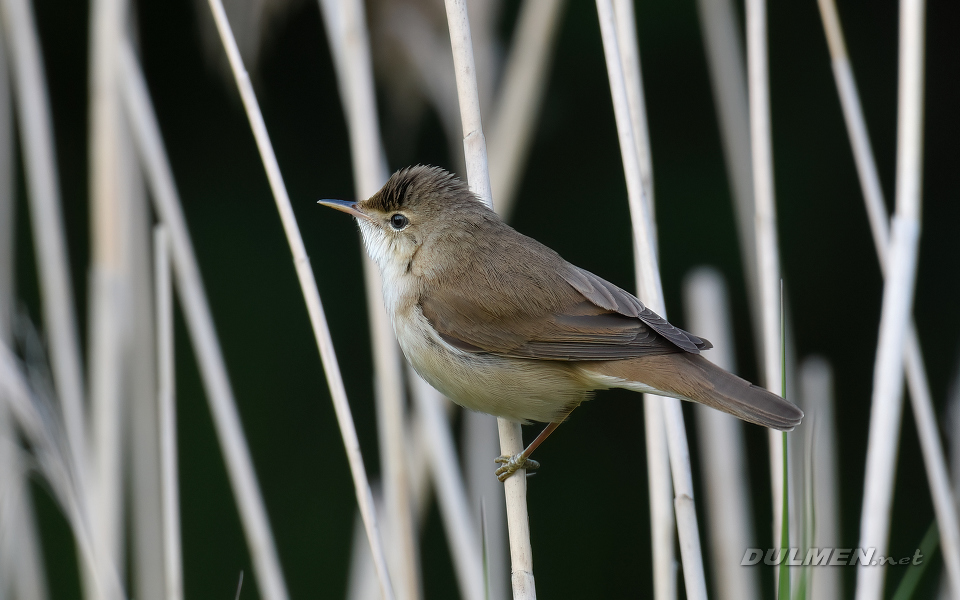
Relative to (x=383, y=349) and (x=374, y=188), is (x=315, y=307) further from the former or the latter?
(x=374, y=188)

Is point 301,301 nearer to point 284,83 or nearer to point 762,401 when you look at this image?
point 284,83

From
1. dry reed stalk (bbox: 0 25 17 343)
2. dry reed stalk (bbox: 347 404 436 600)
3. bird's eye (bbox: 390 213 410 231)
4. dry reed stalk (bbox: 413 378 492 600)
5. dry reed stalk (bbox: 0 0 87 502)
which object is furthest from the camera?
dry reed stalk (bbox: 0 25 17 343)

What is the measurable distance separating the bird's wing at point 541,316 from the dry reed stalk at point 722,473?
28.4 inches

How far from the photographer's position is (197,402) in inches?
190

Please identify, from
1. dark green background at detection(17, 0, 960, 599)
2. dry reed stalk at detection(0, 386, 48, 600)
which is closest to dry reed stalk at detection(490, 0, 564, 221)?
dry reed stalk at detection(0, 386, 48, 600)

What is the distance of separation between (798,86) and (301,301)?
2.99m

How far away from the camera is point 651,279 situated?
6.96ft

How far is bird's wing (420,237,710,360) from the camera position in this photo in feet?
6.85

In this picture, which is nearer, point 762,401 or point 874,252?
point 762,401

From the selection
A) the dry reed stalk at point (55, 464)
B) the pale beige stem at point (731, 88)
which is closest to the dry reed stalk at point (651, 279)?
the pale beige stem at point (731, 88)

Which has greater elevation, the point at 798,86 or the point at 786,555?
the point at 798,86

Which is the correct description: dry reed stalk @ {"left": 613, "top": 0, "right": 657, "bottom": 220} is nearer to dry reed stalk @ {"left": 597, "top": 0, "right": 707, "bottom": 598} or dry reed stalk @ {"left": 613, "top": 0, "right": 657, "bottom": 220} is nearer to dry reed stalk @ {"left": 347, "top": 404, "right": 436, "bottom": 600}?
dry reed stalk @ {"left": 597, "top": 0, "right": 707, "bottom": 598}

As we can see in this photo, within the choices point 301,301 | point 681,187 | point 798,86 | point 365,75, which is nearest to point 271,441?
point 301,301

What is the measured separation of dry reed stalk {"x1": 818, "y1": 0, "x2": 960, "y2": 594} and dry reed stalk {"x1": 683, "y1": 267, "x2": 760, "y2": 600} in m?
0.54
